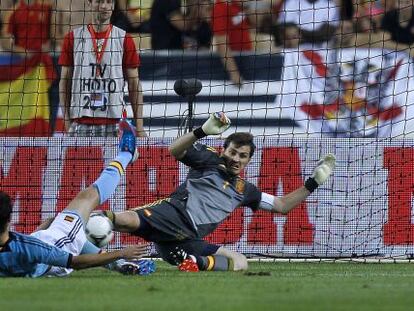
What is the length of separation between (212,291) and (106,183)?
2.47m

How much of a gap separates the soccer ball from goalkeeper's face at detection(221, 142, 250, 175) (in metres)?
1.49

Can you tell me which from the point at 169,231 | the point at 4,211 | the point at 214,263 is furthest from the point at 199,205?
the point at 4,211

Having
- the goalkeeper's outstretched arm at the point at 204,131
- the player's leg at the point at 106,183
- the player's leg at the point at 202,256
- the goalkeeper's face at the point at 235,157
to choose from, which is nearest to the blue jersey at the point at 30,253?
the player's leg at the point at 106,183

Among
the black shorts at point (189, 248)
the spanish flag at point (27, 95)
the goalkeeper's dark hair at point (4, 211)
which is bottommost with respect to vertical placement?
the black shorts at point (189, 248)

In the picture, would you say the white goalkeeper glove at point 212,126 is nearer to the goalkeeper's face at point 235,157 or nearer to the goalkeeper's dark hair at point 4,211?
the goalkeeper's face at point 235,157

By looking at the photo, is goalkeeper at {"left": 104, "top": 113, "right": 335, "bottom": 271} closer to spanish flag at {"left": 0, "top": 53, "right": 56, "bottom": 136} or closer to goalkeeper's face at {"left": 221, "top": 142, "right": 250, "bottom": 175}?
goalkeeper's face at {"left": 221, "top": 142, "right": 250, "bottom": 175}

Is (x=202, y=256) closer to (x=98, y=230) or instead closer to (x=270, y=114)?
(x=98, y=230)

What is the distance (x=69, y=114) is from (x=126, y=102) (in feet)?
3.67

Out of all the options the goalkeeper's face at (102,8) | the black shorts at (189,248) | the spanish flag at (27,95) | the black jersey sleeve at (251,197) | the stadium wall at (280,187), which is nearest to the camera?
the black shorts at (189,248)

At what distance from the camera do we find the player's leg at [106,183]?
10.9 meters

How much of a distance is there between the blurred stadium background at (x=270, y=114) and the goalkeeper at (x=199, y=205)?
214cm

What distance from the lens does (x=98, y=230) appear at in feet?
36.6

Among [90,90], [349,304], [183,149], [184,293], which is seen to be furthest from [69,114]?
[349,304]

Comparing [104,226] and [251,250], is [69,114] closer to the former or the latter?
[251,250]
